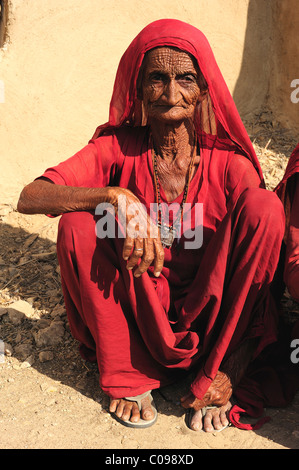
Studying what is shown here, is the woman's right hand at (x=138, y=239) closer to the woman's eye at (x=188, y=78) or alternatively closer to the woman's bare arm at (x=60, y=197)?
the woman's bare arm at (x=60, y=197)

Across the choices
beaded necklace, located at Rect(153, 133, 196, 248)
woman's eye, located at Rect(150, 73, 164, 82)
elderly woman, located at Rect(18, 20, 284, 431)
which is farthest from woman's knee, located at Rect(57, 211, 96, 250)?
woman's eye, located at Rect(150, 73, 164, 82)

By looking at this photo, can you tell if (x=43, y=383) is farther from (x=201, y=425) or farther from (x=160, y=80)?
(x=160, y=80)

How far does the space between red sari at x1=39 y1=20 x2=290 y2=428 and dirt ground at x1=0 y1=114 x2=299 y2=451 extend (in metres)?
0.17

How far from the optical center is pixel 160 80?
258 centimetres

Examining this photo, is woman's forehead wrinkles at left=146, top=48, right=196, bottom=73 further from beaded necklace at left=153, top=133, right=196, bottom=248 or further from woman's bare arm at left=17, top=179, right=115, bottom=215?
woman's bare arm at left=17, top=179, right=115, bottom=215

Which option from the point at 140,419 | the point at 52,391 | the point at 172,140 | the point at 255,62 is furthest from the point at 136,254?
the point at 255,62

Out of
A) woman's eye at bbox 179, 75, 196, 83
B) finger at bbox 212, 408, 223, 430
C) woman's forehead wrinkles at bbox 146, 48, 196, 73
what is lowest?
finger at bbox 212, 408, 223, 430

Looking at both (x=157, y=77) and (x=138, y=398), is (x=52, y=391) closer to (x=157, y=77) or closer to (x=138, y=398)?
(x=138, y=398)

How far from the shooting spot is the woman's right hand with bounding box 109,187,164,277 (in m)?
2.36

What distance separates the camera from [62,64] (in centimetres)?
441

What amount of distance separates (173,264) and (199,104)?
2.67ft
